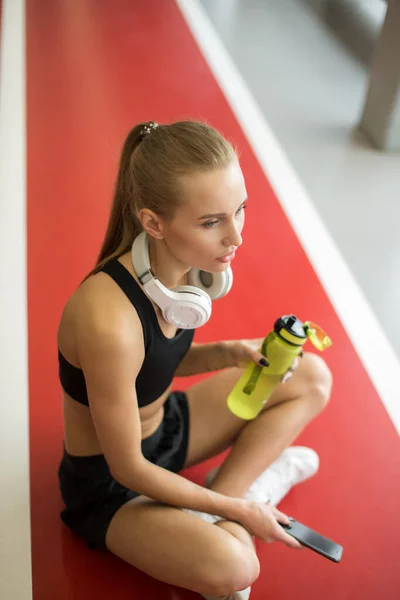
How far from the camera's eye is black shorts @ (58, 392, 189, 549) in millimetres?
1362

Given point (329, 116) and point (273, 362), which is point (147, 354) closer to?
point (273, 362)

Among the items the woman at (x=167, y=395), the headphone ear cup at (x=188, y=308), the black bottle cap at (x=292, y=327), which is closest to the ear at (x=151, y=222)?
the woman at (x=167, y=395)

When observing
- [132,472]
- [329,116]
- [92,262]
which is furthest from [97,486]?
[329,116]

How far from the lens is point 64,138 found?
300 cm

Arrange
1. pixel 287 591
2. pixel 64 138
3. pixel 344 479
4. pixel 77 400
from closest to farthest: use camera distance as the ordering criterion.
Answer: pixel 77 400, pixel 287 591, pixel 344 479, pixel 64 138

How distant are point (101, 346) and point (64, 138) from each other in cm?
213

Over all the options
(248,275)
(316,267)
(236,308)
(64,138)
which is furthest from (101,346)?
(64,138)

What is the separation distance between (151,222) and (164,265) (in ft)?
0.41

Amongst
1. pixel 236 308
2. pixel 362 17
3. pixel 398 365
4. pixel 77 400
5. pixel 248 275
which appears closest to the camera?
pixel 77 400

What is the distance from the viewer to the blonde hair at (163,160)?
108 centimetres

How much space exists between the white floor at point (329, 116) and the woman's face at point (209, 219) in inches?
44.7

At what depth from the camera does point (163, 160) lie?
1.09m

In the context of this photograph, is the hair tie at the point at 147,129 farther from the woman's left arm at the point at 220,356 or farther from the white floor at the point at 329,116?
the white floor at the point at 329,116

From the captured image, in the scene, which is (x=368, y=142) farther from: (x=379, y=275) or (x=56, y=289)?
(x=56, y=289)
